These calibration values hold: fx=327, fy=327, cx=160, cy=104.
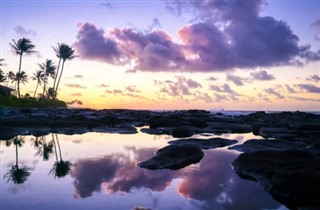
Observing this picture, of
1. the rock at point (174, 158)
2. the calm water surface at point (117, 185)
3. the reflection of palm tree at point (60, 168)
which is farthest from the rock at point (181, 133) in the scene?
the reflection of palm tree at point (60, 168)

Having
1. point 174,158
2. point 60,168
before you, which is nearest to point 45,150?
point 60,168

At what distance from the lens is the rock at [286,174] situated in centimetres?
659

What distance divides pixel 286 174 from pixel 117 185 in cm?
398

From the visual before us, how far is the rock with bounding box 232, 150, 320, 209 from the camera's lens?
6590 mm

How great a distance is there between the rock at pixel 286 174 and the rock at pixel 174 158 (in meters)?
1.70

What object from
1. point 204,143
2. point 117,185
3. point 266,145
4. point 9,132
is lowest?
point 9,132

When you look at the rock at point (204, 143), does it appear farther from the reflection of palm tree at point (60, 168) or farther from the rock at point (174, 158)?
the reflection of palm tree at point (60, 168)

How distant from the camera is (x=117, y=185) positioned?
809cm

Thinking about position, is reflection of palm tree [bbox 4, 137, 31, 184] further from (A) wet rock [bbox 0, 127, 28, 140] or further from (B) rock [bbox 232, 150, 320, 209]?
(A) wet rock [bbox 0, 127, 28, 140]

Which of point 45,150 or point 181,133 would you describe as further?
point 181,133

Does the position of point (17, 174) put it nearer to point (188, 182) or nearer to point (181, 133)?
point (188, 182)

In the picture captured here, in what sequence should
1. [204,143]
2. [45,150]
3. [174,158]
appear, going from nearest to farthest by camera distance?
[174,158] → [45,150] → [204,143]

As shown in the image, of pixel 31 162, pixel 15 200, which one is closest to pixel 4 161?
pixel 31 162

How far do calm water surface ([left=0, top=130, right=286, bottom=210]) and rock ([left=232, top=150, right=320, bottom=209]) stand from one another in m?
0.27
